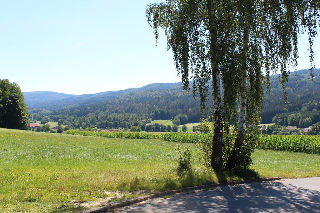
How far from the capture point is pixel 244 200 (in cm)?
968

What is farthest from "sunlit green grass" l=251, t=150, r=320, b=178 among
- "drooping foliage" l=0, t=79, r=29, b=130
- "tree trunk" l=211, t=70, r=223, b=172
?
"drooping foliage" l=0, t=79, r=29, b=130

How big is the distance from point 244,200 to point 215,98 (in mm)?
5146

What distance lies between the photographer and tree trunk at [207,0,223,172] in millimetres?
12625

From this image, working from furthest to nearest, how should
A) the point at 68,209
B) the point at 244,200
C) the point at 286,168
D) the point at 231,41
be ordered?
1. the point at 286,168
2. the point at 231,41
3. the point at 244,200
4. the point at 68,209

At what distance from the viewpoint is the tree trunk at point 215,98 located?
12.6 metres

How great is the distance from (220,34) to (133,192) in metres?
7.48

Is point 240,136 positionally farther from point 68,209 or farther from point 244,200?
point 68,209

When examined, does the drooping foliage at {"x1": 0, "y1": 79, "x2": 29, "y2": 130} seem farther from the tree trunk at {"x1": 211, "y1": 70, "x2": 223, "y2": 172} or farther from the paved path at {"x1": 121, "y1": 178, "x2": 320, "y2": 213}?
the paved path at {"x1": 121, "y1": 178, "x2": 320, "y2": 213}

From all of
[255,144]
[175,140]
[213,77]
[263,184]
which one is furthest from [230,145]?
[175,140]

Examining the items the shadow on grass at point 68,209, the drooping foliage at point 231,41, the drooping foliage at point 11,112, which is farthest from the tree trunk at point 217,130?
the drooping foliage at point 11,112

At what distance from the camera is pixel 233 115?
45.3 feet

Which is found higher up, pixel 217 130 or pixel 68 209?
pixel 217 130

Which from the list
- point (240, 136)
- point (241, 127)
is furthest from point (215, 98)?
point (240, 136)

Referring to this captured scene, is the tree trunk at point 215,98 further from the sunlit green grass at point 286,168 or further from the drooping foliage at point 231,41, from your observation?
the sunlit green grass at point 286,168
